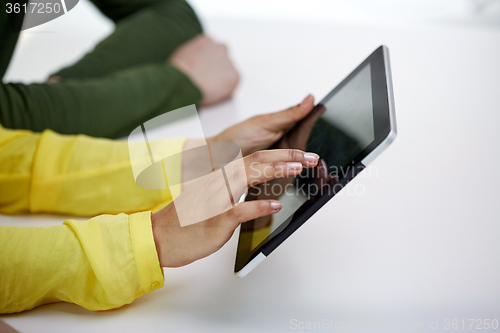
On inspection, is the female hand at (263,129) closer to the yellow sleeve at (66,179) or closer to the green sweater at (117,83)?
the yellow sleeve at (66,179)

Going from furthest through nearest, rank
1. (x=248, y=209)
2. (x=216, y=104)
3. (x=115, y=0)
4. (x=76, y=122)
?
(x=115, y=0) < (x=216, y=104) < (x=76, y=122) < (x=248, y=209)

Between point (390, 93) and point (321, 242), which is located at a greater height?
point (390, 93)

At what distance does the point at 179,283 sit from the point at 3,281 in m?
0.12

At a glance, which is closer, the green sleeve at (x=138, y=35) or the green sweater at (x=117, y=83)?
the green sweater at (x=117, y=83)

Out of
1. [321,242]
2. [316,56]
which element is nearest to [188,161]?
[321,242]

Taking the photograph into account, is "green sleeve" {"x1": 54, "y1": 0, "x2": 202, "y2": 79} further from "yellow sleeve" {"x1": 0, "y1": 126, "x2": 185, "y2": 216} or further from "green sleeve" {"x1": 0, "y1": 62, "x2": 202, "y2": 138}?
"yellow sleeve" {"x1": 0, "y1": 126, "x2": 185, "y2": 216}

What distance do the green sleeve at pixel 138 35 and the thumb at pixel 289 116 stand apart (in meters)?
0.32

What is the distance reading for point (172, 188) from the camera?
0.42 metres

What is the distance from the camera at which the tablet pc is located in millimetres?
283

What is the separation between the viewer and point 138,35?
0.68 m

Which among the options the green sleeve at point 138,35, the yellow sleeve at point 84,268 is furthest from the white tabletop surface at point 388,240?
the green sleeve at point 138,35

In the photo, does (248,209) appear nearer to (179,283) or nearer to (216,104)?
(179,283)

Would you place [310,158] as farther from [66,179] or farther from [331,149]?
[66,179]

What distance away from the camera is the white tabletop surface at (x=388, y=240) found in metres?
0.31
